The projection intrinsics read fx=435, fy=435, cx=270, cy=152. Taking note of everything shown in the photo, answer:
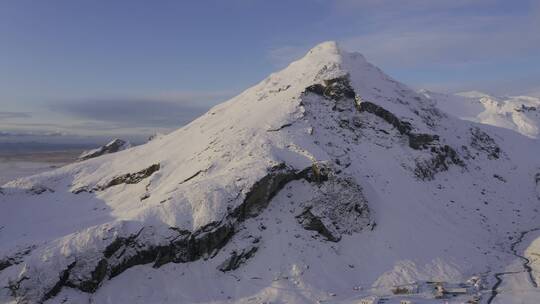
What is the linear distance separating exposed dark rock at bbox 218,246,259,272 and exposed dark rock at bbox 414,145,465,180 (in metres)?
23.5

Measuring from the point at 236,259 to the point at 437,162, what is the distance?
30.5 m

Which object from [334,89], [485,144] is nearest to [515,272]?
[334,89]

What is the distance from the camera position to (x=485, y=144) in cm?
6444

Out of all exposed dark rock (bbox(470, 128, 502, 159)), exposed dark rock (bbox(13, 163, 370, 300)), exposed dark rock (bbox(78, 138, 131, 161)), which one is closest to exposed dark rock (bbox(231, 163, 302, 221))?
exposed dark rock (bbox(13, 163, 370, 300))

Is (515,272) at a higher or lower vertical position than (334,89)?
lower

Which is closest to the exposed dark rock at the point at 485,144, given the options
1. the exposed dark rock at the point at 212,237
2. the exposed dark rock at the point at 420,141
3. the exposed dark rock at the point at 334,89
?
the exposed dark rock at the point at 420,141

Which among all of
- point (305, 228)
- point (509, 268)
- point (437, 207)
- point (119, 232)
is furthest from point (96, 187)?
point (509, 268)

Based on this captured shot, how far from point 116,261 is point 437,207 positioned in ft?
102

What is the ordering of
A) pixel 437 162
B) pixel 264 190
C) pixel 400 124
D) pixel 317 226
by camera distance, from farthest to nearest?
pixel 400 124, pixel 437 162, pixel 264 190, pixel 317 226

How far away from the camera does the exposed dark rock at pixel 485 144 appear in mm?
62375

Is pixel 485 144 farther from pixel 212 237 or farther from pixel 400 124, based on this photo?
pixel 212 237

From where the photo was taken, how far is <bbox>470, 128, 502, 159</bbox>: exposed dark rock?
62375 millimetres

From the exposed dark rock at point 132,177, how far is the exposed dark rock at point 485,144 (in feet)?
146

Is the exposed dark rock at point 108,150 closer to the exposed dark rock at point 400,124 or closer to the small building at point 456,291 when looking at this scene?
the exposed dark rock at point 400,124
